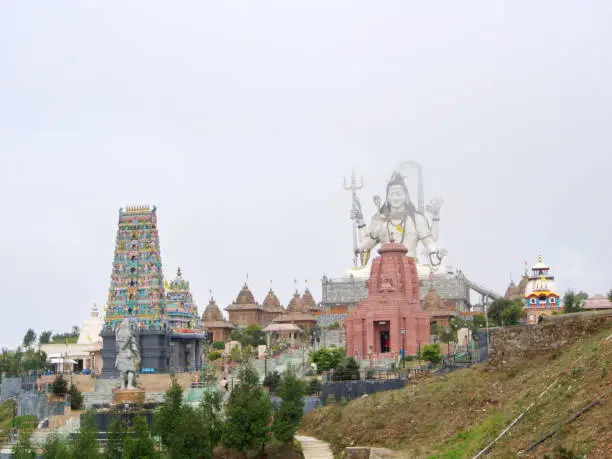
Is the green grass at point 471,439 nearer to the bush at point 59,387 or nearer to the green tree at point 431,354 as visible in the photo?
the green tree at point 431,354

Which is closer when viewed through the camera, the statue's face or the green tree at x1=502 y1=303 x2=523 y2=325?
the green tree at x1=502 y1=303 x2=523 y2=325

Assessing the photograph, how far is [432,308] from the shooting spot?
8081 centimetres

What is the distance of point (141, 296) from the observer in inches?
2312

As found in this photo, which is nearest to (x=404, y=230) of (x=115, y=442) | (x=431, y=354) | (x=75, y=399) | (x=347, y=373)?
(x=431, y=354)

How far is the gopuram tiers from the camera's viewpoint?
57531mm

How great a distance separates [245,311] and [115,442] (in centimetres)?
6816

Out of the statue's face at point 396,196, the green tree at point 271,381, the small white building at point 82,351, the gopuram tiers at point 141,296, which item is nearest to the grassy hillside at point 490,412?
the green tree at point 271,381

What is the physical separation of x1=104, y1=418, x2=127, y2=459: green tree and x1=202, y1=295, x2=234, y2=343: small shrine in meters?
59.6

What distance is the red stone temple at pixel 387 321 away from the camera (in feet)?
192

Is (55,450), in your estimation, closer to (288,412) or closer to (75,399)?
(288,412)

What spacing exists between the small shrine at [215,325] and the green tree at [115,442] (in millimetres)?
59606

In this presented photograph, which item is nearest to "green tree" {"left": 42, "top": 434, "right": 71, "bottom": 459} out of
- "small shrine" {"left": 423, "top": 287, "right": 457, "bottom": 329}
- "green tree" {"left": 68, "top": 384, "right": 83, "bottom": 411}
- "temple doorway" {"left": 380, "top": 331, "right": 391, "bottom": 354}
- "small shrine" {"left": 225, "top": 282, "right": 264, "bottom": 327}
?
"green tree" {"left": 68, "top": 384, "right": 83, "bottom": 411}

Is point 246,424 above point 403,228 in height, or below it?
below

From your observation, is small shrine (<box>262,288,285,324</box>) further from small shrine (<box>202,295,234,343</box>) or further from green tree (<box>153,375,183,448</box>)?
green tree (<box>153,375,183,448</box>)
